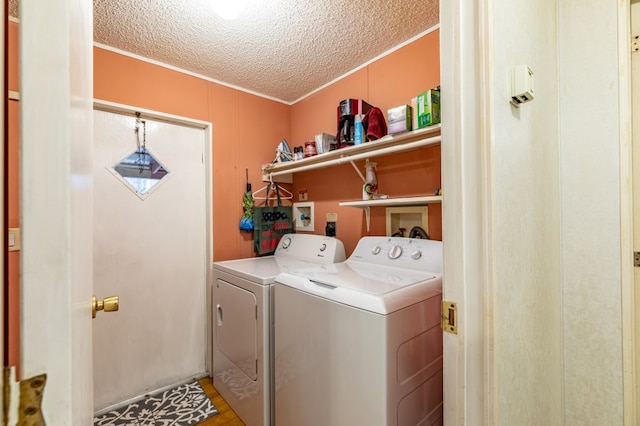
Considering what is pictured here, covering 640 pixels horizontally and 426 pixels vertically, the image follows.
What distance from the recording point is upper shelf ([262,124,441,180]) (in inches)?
62.4

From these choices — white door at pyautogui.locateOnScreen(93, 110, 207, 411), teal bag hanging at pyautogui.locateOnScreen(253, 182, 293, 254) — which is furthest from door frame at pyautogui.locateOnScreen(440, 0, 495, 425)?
white door at pyautogui.locateOnScreen(93, 110, 207, 411)

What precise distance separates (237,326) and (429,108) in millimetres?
1735

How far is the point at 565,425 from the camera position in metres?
1.23

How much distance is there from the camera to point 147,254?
2.14 m

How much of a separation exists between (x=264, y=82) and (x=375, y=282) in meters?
2.00

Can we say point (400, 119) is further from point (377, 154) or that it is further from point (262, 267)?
point (262, 267)

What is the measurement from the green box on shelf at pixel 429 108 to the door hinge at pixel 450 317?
108 centimetres

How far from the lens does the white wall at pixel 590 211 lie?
112cm

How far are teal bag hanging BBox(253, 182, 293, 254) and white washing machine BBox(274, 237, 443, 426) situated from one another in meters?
1.00

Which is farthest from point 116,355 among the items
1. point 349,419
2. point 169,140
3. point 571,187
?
point 571,187

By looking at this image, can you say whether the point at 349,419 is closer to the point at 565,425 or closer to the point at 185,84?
the point at 565,425

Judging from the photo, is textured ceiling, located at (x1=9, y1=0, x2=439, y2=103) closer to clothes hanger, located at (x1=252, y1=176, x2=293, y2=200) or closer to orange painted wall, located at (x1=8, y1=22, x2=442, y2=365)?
orange painted wall, located at (x1=8, y1=22, x2=442, y2=365)

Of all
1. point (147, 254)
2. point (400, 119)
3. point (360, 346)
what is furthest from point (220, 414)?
point (400, 119)

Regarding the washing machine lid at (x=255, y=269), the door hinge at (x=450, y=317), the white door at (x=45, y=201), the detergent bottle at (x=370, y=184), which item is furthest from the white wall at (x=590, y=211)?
the white door at (x=45, y=201)
